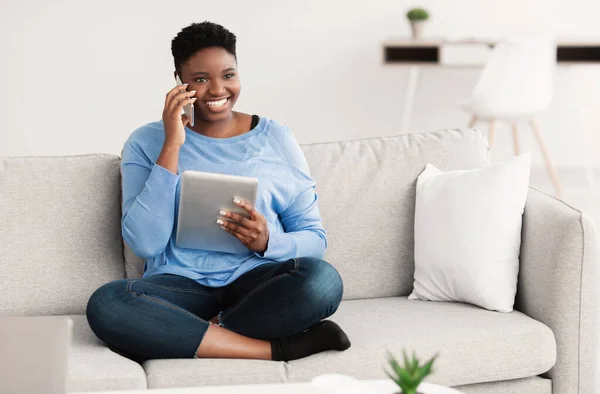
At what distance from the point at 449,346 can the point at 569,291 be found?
302 millimetres

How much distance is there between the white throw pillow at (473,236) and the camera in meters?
2.27

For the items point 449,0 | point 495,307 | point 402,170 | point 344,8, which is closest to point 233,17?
point 344,8

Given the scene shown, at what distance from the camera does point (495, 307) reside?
7.38 ft

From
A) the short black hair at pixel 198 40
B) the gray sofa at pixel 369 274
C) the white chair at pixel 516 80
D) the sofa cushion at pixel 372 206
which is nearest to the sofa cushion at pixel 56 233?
the gray sofa at pixel 369 274

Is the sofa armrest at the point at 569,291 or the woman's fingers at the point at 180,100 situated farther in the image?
the woman's fingers at the point at 180,100

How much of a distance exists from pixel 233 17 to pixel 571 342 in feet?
12.7

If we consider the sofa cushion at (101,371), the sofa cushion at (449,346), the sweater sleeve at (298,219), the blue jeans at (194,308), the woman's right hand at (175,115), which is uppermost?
the woman's right hand at (175,115)

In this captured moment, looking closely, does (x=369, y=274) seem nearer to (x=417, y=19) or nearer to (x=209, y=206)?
(x=209, y=206)

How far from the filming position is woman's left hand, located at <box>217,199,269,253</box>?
2.12m

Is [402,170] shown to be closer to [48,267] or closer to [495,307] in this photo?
[495,307]

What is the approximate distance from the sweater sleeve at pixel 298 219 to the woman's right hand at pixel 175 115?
0.24m

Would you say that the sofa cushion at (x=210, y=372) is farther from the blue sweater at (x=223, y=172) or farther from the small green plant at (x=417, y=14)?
the small green plant at (x=417, y=14)

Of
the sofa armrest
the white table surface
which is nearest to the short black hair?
the sofa armrest

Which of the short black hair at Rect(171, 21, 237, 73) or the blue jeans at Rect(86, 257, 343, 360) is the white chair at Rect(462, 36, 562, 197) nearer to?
the short black hair at Rect(171, 21, 237, 73)
